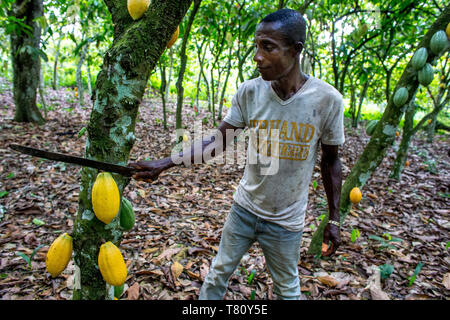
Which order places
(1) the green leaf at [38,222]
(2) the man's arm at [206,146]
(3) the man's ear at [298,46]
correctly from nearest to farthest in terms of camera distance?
(2) the man's arm at [206,146], (3) the man's ear at [298,46], (1) the green leaf at [38,222]

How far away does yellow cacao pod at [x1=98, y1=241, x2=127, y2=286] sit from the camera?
0.84 m

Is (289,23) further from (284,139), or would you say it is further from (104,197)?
(104,197)

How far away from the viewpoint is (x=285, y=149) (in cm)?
128

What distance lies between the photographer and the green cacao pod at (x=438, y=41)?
5.57 ft

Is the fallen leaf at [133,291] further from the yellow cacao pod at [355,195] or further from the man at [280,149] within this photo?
the yellow cacao pod at [355,195]

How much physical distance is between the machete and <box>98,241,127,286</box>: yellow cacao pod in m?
0.23

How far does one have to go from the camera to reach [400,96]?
1831 millimetres

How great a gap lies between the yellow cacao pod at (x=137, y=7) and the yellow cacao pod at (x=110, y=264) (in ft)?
2.39

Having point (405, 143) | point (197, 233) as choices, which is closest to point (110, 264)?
point (197, 233)

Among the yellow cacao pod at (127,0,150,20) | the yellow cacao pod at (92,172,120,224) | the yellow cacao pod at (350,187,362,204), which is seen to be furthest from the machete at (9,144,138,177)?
the yellow cacao pod at (350,187,362,204)

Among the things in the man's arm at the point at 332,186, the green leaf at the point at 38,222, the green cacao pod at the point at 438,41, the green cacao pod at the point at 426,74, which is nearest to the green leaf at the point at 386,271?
the man's arm at the point at 332,186

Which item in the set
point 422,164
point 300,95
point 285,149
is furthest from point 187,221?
point 422,164
